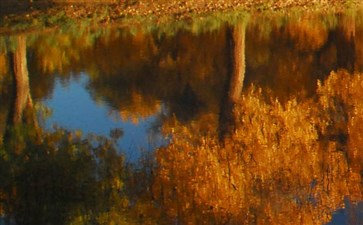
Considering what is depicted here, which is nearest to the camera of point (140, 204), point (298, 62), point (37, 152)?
point (140, 204)

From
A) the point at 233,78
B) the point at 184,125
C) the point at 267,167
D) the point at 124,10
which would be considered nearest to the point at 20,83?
the point at 233,78

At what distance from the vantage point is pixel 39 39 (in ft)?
72.8

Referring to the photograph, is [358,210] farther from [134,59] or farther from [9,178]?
[134,59]

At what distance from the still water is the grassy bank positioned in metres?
1.21

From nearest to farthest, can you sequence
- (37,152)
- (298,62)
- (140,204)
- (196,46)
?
(140,204) → (37,152) → (298,62) → (196,46)

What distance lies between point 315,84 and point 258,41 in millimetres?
5622

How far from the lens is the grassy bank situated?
2438 cm

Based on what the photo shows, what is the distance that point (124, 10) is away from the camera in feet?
86.7

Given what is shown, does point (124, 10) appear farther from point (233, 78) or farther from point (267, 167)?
point (267, 167)

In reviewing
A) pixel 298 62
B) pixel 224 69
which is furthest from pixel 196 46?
pixel 298 62

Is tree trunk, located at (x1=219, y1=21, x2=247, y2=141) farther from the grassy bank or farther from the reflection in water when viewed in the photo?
the grassy bank

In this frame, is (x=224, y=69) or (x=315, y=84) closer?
(x=315, y=84)

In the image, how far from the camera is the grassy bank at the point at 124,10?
80.0ft

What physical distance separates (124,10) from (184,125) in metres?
13.2
